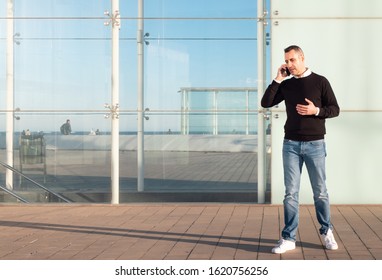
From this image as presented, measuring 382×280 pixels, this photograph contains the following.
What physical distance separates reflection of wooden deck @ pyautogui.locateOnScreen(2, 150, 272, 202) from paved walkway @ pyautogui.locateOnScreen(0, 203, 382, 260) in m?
0.45

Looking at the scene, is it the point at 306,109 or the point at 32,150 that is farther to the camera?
the point at 32,150

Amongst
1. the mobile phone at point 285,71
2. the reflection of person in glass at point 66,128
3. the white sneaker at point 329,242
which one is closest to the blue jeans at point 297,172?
the white sneaker at point 329,242

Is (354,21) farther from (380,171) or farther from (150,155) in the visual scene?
(150,155)

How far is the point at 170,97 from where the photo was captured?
11.6 meters

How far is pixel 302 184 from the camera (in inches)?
442

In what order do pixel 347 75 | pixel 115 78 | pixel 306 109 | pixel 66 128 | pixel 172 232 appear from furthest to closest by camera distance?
pixel 66 128
pixel 115 78
pixel 347 75
pixel 172 232
pixel 306 109

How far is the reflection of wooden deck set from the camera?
11609 mm

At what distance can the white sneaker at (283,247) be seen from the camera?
6.96m

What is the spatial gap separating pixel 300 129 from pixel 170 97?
15.8 ft

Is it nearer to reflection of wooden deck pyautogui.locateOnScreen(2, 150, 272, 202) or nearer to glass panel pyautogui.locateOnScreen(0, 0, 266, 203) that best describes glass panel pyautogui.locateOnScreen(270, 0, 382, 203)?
glass panel pyautogui.locateOnScreen(0, 0, 266, 203)

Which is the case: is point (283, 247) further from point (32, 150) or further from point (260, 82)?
point (32, 150)

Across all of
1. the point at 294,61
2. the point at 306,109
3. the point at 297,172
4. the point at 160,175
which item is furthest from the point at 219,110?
the point at 306,109
